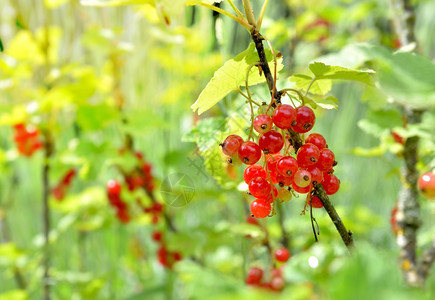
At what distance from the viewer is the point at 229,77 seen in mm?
477

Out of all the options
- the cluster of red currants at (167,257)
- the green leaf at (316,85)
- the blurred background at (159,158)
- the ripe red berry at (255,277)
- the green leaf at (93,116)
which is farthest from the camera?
the cluster of red currants at (167,257)

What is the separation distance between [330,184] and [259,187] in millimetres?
80

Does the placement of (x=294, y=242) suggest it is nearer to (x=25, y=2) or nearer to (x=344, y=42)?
(x=344, y=42)

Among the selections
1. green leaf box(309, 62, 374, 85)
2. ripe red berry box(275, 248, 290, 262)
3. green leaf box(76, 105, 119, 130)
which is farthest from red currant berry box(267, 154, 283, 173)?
green leaf box(76, 105, 119, 130)

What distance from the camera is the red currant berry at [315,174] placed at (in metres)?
0.45

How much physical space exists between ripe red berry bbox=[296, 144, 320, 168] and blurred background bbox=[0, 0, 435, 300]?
0.10 metres

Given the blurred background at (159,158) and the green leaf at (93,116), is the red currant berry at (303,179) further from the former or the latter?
the green leaf at (93,116)

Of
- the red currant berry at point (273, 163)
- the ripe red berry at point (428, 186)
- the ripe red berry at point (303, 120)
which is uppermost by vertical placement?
the ripe red berry at point (303, 120)

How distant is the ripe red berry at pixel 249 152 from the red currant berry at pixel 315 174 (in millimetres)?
56

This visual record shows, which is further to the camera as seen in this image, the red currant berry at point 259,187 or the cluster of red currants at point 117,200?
the cluster of red currants at point 117,200

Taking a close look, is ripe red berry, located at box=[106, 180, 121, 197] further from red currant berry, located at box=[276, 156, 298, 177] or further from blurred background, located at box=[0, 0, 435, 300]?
red currant berry, located at box=[276, 156, 298, 177]

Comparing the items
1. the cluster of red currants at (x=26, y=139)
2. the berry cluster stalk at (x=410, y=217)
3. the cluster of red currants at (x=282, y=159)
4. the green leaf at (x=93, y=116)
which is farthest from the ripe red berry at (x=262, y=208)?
the cluster of red currants at (x=26, y=139)

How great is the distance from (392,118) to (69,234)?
1444mm

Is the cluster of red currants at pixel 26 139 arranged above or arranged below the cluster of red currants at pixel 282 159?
below
